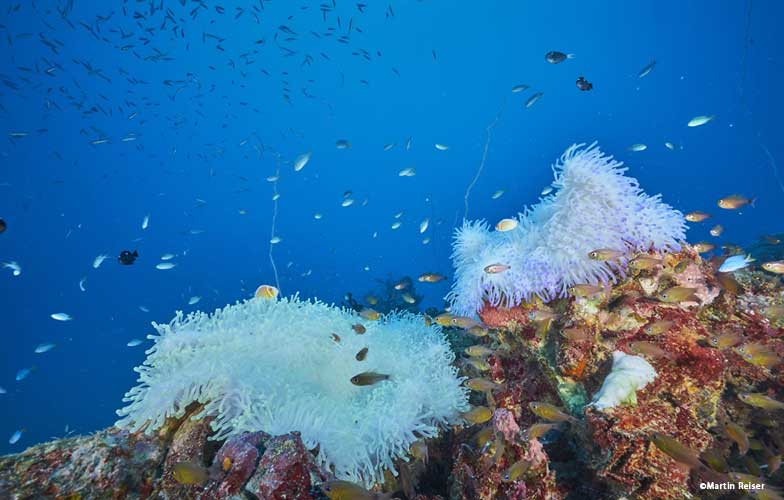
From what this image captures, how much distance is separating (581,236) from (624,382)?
151 cm

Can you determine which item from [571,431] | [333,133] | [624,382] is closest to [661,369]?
[624,382]

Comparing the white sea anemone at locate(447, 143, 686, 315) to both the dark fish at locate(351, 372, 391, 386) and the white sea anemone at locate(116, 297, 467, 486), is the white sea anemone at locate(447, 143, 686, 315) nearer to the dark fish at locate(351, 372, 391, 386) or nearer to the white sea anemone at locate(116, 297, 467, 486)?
the white sea anemone at locate(116, 297, 467, 486)

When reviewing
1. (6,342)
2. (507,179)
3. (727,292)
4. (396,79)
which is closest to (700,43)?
(507,179)

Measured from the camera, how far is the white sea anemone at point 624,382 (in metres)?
3.10

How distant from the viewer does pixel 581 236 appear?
13.2 feet

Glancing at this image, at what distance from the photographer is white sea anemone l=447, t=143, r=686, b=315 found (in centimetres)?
400

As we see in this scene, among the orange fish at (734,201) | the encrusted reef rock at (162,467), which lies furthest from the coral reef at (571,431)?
the orange fish at (734,201)

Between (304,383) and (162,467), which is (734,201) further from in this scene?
(162,467)

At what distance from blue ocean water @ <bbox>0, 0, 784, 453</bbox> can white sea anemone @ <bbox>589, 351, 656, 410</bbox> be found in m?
56.3

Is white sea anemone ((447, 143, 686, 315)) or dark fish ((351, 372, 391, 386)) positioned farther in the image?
white sea anemone ((447, 143, 686, 315))

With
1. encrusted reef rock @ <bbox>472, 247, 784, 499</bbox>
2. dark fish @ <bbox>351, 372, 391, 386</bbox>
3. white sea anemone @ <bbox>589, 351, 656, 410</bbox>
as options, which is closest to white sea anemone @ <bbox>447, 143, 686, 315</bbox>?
encrusted reef rock @ <bbox>472, 247, 784, 499</bbox>

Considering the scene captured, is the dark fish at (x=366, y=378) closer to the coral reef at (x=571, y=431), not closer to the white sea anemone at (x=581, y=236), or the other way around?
the coral reef at (x=571, y=431)

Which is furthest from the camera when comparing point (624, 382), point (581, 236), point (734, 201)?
point (734, 201)

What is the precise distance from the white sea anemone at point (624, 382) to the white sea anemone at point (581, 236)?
89 centimetres
